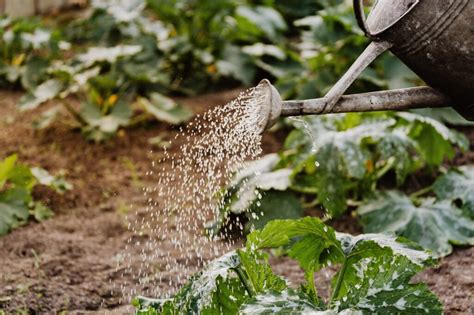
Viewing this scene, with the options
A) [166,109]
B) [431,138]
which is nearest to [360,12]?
[431,138]

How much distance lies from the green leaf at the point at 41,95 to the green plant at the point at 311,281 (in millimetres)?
2332

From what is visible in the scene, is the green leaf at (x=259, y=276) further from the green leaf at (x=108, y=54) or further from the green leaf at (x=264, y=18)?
the green leaf at (x=264, y=18)

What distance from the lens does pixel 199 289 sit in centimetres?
200

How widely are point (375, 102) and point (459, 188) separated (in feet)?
3.80

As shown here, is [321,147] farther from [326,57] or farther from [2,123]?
[2,123]

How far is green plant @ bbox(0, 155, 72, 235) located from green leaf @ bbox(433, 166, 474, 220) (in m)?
1.69

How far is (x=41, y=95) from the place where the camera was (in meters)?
4.29

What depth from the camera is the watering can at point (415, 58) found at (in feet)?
6.15

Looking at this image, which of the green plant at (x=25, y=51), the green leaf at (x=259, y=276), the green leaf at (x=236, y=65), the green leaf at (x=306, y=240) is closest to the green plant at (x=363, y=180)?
the green leaf at (x=306, y=240)

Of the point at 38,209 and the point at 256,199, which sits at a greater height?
the point at 256,199

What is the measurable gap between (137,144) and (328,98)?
255cm

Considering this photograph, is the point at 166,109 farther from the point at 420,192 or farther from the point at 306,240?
the point at 306,240

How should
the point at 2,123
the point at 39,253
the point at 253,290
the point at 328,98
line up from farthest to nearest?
the point at 2,123 → the point at 39,253 → the point at 253,290 → the point at 328,98

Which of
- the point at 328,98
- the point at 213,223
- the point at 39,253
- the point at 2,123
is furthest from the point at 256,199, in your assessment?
the point at 2,123
